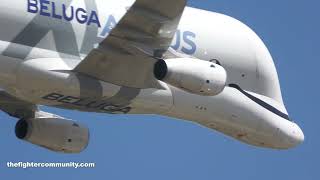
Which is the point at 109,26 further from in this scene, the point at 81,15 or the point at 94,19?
the point at 81,15

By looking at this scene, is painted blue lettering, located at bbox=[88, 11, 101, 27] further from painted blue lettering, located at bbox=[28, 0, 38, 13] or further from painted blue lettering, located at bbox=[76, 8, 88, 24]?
painted blue lettering, located at bbox=[28, 0, 38, 13]

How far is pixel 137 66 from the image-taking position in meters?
30.2

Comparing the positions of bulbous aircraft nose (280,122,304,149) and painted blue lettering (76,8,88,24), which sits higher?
bulbous aircraft nose (280,122,304,149)


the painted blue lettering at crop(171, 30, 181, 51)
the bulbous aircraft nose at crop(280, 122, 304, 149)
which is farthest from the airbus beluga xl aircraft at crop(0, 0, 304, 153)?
the bulbous aircraft nose at crop(280, 122, 304, 149)

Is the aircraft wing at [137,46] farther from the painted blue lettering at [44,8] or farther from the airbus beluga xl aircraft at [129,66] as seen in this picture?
the painted blue lettering at [44,8]

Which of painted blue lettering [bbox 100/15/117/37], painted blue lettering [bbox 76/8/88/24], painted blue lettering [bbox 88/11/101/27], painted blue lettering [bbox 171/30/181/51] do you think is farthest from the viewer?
painted blue lettering [bbox 171/30/181/51]

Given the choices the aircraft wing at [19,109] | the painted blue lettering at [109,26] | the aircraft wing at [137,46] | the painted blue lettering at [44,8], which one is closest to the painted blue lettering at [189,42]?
the aircraft wing at [137,46]

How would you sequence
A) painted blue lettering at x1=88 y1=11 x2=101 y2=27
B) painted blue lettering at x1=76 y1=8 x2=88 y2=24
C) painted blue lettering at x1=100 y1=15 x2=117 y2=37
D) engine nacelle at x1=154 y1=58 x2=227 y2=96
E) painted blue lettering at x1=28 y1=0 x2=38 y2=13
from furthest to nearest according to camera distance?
painted blue lettering at x1=100 y1=15 x2=117 y2=37
painted blue lettering at x1=88 y1=11 x2=101 y2=27
painted blue lettering at x1=76 y1=8 x2=88 y2=24
painted blue lettering at x1=28 y1=0 x2=38 y2=13
engine nacelle at x1=154 y1=58 x2=227 y2=96

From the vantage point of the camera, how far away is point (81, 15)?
1198 inches

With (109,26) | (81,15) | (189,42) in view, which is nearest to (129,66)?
(109,26)

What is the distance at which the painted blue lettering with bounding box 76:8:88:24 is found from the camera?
30362 millimetres

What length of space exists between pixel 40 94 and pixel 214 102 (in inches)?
223

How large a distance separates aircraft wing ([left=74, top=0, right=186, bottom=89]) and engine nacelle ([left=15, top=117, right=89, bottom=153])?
4980 millimetres

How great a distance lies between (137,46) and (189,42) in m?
3.51
